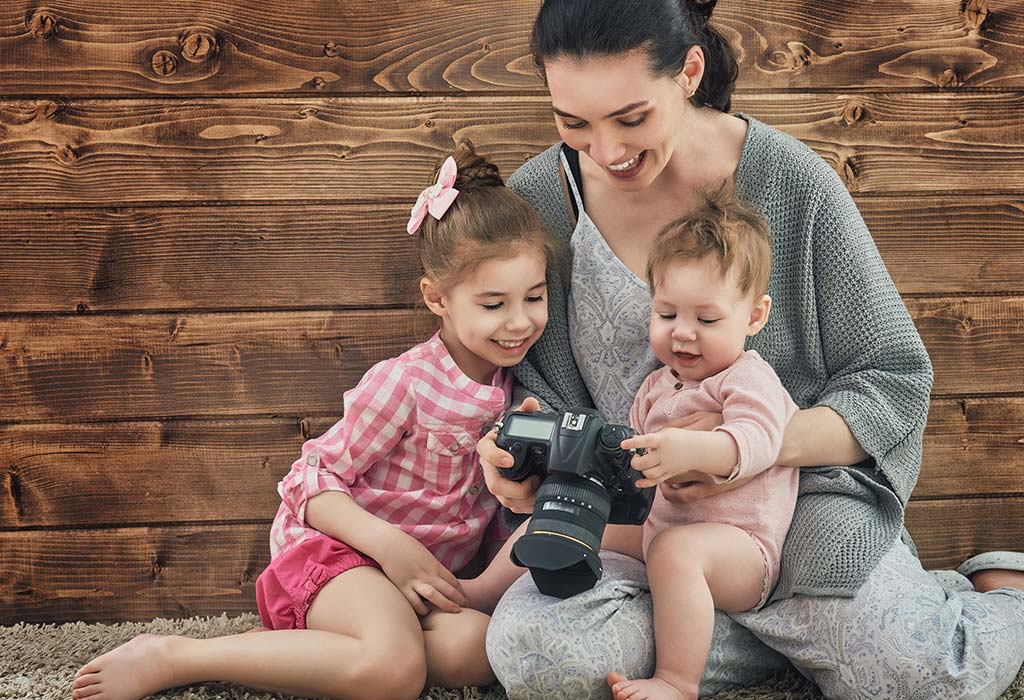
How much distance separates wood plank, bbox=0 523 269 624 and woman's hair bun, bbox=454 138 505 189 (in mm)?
715

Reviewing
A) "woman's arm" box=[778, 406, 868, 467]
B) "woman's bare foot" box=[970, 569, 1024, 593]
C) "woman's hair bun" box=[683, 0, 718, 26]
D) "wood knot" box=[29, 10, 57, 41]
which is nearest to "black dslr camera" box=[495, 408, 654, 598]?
"woman's arm" box=[778, 406, 868, 467]

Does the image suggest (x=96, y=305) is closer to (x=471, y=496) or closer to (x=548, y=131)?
(x=471, y=496)

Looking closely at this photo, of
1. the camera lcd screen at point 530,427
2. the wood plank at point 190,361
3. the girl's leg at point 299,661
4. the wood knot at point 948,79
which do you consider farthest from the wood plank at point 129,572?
the wood knot at point 948,79

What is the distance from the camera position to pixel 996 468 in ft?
5.93

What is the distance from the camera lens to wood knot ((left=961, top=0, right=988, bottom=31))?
1.71 meters

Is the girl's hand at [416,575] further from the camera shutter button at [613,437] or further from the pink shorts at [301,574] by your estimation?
the camera shutter button at [613,437]

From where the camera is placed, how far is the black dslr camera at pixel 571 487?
1.18 metres

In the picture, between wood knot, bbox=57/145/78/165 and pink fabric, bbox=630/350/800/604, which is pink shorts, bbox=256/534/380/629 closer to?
pink fabric, bbox=630/350/800/604

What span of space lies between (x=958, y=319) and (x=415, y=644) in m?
1.10

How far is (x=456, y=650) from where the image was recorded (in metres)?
1.42

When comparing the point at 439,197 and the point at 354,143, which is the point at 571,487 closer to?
the point at 439,197

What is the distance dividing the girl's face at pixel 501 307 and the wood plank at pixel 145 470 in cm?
39

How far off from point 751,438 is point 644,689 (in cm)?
33

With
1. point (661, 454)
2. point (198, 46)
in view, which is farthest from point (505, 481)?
point (198, 46)
